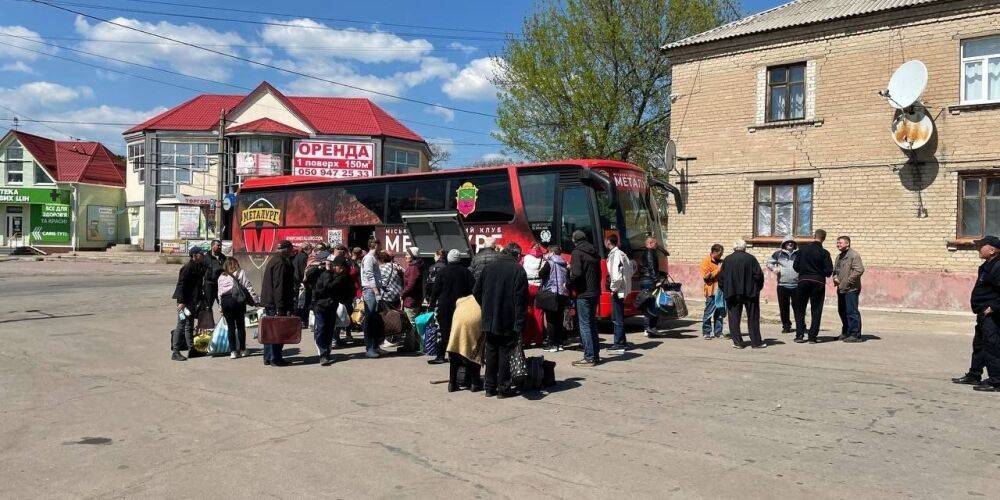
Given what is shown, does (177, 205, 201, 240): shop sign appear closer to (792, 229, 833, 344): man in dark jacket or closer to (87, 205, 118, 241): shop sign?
(87, 205, 118, 241): shop sign

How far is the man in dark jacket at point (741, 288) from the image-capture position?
36.2 ft


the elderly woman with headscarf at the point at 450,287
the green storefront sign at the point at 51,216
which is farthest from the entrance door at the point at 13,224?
the elderly woman with headscarf at the point at 450,287

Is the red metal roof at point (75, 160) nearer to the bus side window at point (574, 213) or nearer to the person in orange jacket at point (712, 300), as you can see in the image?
the bus side window at point (574, 213)

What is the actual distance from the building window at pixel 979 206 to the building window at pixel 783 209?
10.6 ft

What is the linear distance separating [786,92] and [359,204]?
1100 cm

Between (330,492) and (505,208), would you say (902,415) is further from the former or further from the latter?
(505,208)

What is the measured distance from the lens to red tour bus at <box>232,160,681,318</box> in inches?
501

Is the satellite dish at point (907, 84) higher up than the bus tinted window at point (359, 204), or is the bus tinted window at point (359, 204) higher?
the satellite dish at point (907, 84)

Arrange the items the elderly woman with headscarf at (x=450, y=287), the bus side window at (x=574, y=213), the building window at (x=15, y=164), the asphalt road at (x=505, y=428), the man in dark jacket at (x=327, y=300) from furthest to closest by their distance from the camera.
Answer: the building window at (x=15, y=164) < the bus side window at (x=574, y=213) < the man in dark jacket at (x=327, y=300) < the elderly woman with headscarf at (x=450, y=287) < the asphalt road at (x=505, y=428)

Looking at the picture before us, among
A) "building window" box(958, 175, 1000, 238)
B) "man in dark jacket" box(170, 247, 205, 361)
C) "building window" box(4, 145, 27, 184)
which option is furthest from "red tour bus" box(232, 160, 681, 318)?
"building window" box(4, 145, 27, 184)

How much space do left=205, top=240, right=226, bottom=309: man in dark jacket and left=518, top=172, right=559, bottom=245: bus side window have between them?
524 centimetres

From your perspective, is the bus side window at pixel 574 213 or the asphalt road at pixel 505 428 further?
the bus side window at pixel 574 213

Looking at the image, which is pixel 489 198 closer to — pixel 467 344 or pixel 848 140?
pixel 467 344

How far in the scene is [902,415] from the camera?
22.6ft
